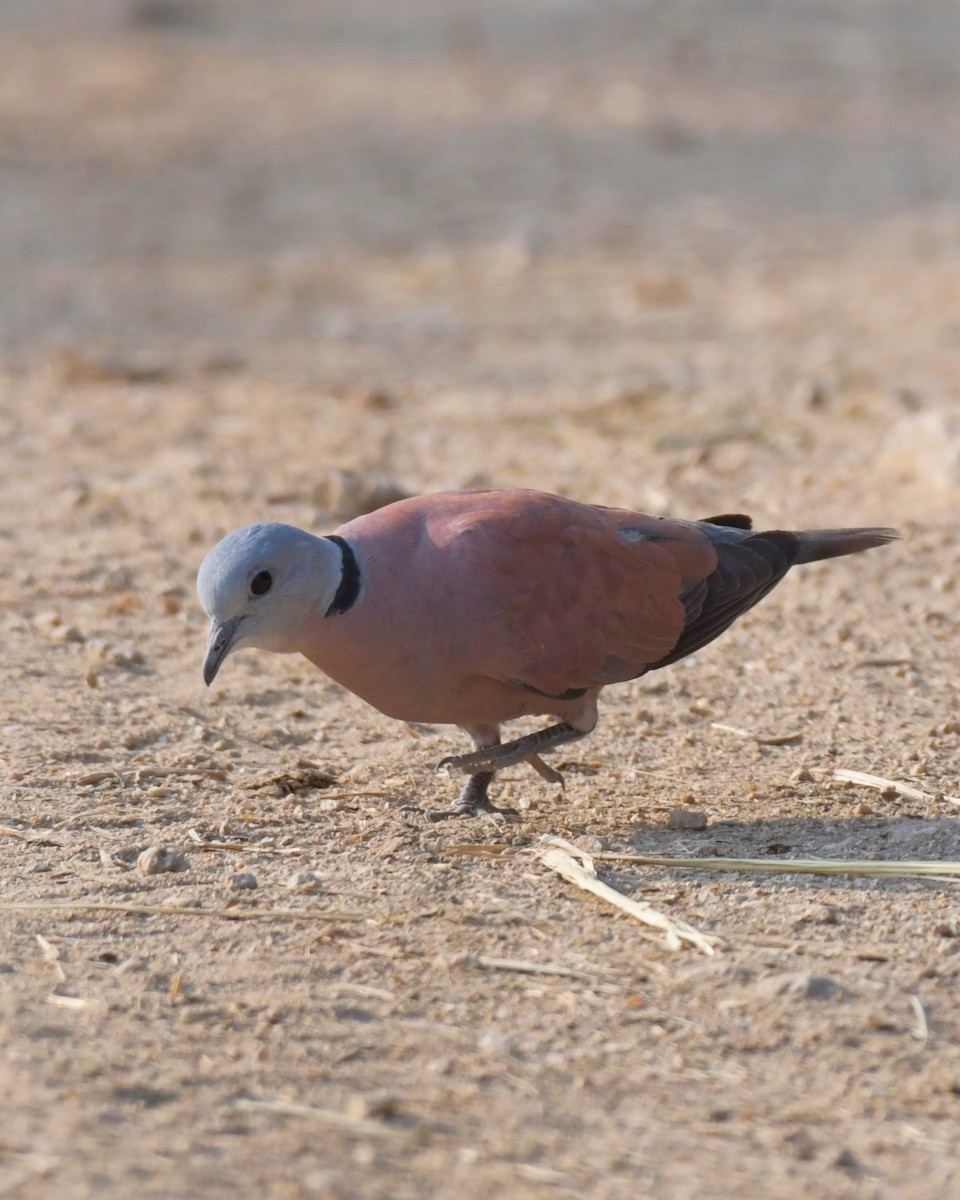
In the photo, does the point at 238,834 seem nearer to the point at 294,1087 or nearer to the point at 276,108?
the point at 294,1087

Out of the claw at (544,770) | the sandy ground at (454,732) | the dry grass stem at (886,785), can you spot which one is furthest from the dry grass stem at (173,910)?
the dry grass stem at (886,785)

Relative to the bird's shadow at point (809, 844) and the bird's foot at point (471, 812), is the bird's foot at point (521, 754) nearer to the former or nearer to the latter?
the bird's foot at point (471, 812)

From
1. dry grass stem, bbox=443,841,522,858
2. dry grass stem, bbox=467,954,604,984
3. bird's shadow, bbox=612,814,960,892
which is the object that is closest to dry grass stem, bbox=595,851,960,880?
bird's shadow, bbox=612,814,960,892

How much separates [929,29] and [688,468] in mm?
14058

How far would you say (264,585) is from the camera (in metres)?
3.74

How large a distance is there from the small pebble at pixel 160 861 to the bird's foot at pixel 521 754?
0.66 m

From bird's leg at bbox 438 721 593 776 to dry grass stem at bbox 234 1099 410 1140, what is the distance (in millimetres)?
1307

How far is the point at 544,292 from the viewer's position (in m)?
10.3

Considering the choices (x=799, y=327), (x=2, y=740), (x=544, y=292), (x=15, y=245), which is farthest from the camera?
(x=15, y=245)

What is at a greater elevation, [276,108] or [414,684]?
[276,108]

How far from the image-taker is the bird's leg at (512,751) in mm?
4094

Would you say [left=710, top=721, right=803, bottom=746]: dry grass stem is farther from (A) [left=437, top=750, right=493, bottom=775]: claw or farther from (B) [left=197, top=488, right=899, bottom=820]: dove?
(A) [left=437, top=750, right=493, bottom=775]: claw

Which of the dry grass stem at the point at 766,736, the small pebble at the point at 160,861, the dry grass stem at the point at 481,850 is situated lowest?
the dry grass stem at the point at 766,736

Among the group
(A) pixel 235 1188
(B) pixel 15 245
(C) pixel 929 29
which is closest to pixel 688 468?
(A) pixel 235 1188
